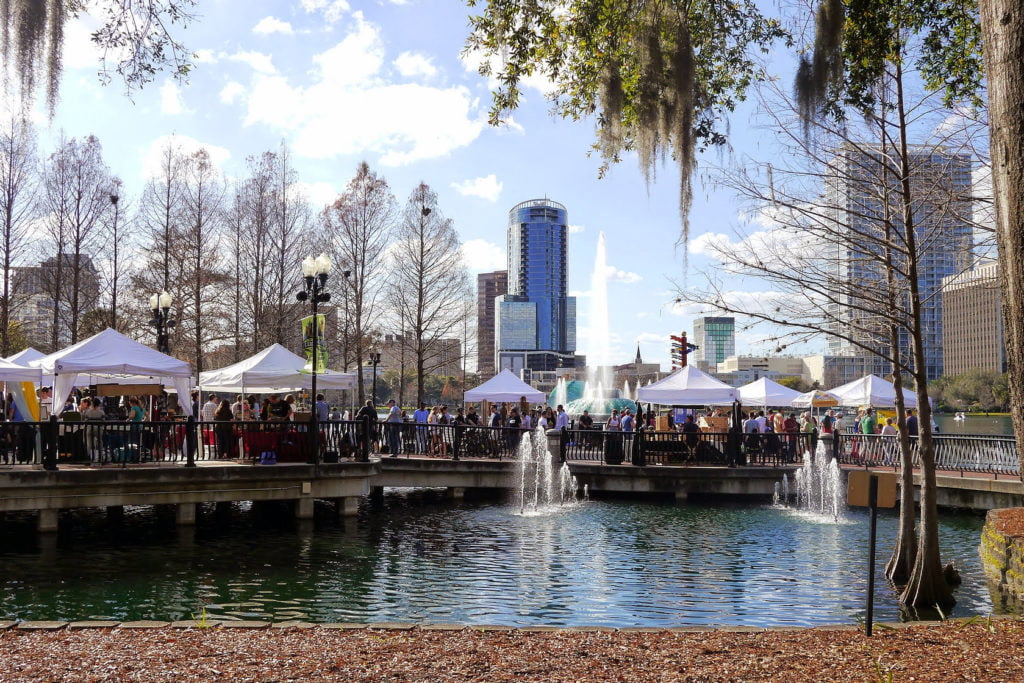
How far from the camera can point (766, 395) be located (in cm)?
3077

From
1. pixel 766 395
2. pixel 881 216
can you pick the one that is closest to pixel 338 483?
pixel 881 216

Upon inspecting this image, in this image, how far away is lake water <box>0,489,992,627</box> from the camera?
1112 centimetres

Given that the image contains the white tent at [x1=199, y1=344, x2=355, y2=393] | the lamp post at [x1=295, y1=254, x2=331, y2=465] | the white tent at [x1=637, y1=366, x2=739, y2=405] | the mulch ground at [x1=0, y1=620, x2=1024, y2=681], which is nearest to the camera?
the mulch ground at [x1=0, y1=620, x2=1024, y2=681]

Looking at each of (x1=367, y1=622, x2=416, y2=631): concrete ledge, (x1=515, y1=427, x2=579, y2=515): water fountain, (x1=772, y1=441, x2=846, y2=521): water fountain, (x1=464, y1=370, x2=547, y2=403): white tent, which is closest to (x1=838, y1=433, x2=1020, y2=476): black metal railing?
(x1=772, y1=441, x2=846, y2=521): water fountain

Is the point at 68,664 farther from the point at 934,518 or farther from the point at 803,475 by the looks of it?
the point at 803,475

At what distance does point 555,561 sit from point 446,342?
32957 mm

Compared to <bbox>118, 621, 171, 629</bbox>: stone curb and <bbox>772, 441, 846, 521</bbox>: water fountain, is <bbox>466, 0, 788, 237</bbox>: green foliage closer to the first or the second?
<bbox>118, 621, 171, 629</bbox>: stone curb

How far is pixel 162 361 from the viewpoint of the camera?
18.4 m

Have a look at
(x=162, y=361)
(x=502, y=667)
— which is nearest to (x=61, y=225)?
(x=162, y=361)

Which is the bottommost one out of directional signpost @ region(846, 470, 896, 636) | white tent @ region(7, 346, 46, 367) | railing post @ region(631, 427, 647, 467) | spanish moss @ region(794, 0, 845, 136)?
railing post @ region(631, 427, 647, 467)

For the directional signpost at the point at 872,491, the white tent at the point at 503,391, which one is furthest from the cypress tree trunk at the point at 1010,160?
the white tent at the point at 503,391

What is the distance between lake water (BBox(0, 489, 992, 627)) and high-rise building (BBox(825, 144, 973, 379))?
165 inches

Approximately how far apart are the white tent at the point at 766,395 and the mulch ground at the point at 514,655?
73.8 feet

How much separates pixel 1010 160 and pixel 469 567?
11222 mm
